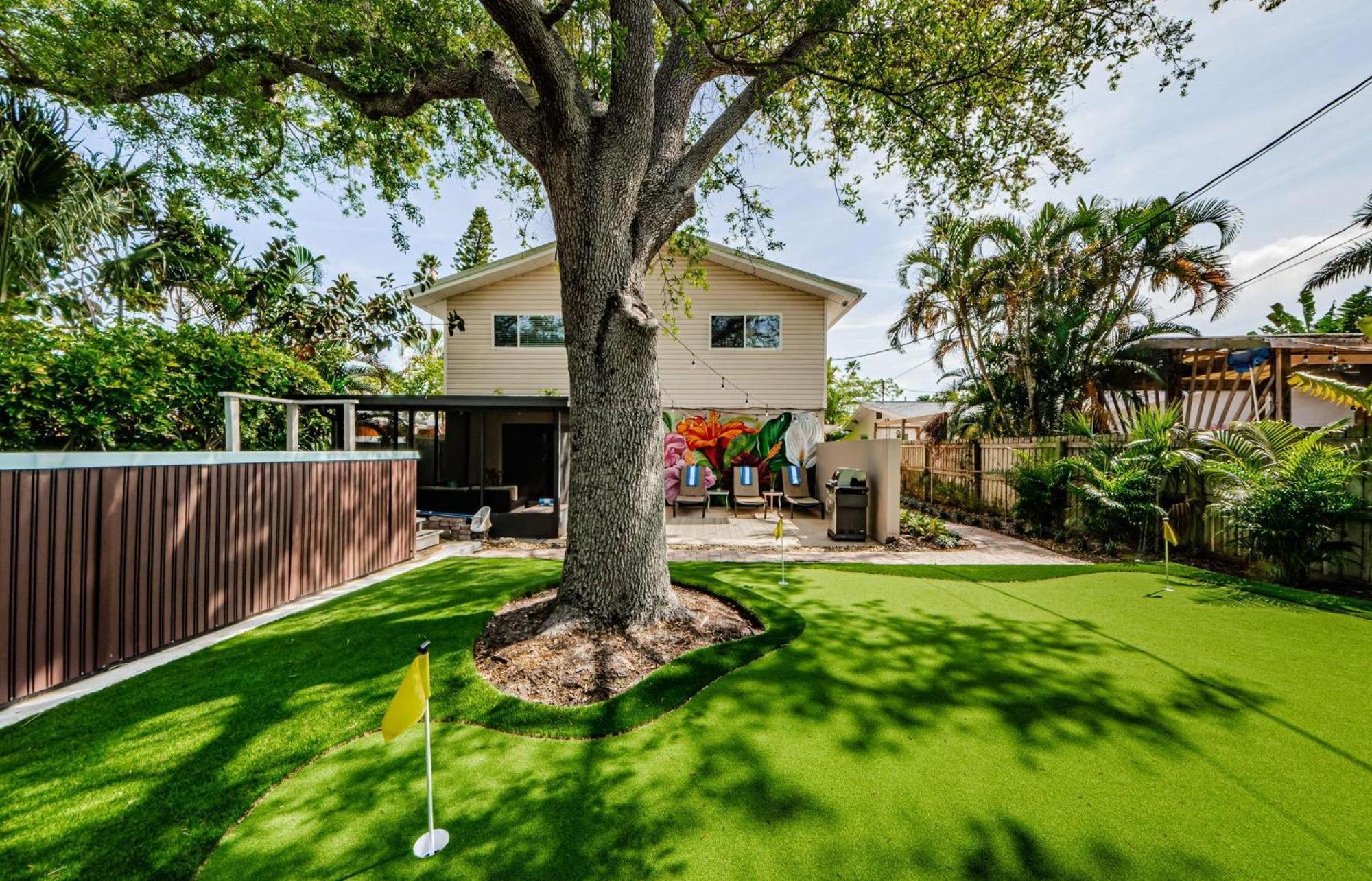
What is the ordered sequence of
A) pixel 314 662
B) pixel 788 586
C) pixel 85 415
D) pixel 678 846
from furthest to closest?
pixel 788 586 → pixel 85 415 → pixel 314 662 → pixel 678 846

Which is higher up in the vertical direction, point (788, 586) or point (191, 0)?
point (191, 0)

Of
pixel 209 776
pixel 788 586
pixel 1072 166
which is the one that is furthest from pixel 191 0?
pixel 1072 166

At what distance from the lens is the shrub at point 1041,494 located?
31.2ft

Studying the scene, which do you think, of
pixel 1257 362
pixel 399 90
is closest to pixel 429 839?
pixel 399 90

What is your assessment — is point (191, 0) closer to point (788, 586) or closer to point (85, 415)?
point (85, 415)

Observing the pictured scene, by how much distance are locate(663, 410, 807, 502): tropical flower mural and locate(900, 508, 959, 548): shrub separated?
14.0 feet

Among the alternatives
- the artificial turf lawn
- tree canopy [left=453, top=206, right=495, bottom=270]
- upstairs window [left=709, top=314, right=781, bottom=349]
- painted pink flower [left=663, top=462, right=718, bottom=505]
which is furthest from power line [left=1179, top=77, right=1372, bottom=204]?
tree canopy [left=453, top=206, right=495, bottom=270]

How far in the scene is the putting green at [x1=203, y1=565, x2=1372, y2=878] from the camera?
6.75 ft

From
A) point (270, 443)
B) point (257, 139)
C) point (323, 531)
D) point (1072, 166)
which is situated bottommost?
point (323, 531)

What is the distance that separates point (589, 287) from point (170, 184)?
738 centimetres

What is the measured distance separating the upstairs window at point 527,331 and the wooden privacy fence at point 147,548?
775cm

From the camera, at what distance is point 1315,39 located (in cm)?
702

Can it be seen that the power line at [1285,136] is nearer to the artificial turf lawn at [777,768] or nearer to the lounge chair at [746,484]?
the artificial turf lawn at [777,768]

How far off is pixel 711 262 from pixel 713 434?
15.9ft
